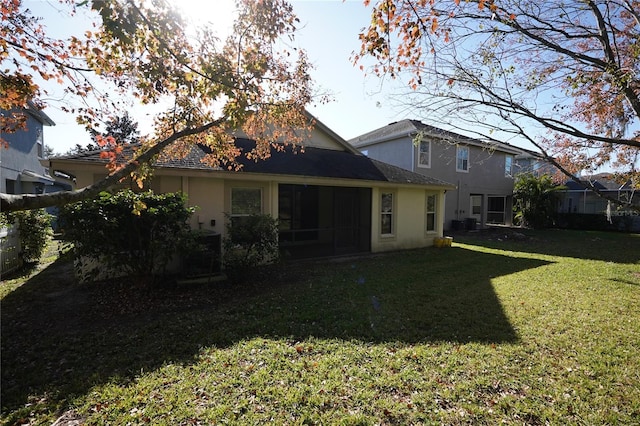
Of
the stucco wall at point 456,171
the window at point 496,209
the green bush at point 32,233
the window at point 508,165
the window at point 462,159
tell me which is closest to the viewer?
the green bush at point 32,233

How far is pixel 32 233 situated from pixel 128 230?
18.3ft

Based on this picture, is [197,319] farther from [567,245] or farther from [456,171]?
Result: [456,171]

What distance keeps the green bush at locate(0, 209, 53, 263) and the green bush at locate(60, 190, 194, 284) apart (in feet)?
15.4

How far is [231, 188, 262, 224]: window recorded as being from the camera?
9.11m

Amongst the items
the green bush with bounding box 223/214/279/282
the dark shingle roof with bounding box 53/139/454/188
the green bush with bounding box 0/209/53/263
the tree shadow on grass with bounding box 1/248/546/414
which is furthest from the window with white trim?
the green bush with bounding box 0/209/53/263

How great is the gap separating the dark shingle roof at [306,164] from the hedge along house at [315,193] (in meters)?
0.02

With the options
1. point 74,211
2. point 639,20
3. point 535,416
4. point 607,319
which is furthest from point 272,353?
point 639,20

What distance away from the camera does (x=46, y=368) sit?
12.4 ft

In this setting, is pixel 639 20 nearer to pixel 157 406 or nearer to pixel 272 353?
pixel 272 353

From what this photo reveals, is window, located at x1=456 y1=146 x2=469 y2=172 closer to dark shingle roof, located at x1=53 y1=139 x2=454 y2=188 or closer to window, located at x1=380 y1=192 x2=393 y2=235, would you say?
dark shingle roof, located at x1=53 y1=139 x2=454 y2=188

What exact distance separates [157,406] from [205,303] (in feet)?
10.4

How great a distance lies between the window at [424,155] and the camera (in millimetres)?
17981

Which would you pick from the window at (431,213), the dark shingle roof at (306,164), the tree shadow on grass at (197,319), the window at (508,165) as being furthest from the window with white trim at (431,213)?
the window at (508,165)

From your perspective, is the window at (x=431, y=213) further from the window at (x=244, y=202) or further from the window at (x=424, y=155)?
the window at (x=244, y=202)
